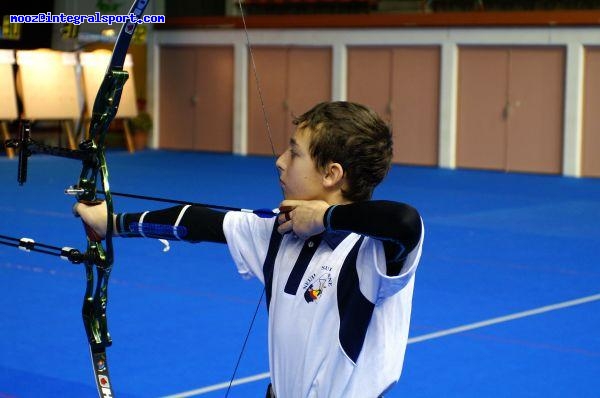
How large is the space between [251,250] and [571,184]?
14.9 metres

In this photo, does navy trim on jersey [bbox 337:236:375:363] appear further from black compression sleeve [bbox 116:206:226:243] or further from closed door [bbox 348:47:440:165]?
closed door [bbox 348:47:440:165]

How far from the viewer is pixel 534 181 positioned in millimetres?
17469

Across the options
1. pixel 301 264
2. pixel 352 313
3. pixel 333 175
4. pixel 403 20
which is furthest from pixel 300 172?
pixel 403 20

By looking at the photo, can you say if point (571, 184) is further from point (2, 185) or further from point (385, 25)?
point (2, 185)

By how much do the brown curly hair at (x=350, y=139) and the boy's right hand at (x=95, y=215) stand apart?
65 cm

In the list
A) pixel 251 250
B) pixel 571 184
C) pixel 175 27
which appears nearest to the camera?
pixel 251 250

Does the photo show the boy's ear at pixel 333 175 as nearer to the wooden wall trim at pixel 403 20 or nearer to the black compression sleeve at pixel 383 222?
the black compression sleeve at pixel 383 222

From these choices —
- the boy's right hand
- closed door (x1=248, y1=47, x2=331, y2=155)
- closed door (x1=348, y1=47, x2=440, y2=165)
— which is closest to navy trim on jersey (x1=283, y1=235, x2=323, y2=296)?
the boy's right hand

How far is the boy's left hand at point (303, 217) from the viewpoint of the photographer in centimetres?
243

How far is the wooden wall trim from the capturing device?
714 inches

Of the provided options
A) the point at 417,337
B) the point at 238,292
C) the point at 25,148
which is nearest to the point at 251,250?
the point at 25,148

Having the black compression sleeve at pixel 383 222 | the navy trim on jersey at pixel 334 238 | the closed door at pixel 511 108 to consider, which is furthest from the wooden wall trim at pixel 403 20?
the black compression sleeve at pixel 383 222

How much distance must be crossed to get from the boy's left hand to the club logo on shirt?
98 millimetres

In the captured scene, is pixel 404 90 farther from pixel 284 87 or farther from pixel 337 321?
pixel 337 321
